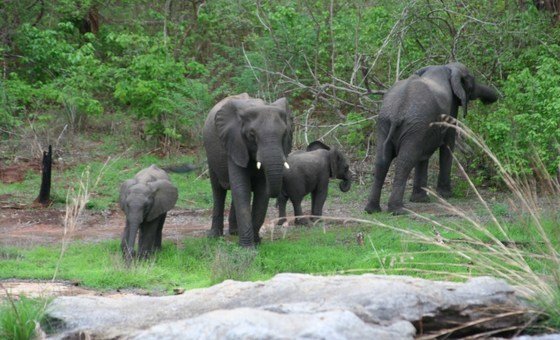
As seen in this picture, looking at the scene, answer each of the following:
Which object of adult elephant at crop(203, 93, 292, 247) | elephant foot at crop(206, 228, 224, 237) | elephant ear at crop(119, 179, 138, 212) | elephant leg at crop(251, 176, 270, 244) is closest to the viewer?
adult elephant at crop(203, 93, 292, 247)

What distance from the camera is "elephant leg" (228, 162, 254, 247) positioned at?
12172mm

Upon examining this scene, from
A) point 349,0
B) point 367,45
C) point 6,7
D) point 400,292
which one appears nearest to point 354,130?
point 367,45

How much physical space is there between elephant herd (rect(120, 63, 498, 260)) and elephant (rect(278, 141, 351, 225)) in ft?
0.05

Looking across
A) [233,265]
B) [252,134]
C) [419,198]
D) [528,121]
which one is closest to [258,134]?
[252,134]

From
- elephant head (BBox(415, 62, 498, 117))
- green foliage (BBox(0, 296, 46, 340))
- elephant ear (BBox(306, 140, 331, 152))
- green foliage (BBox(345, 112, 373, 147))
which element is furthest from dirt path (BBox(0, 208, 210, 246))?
green foliage (BBox(0, 296, 46, 340))

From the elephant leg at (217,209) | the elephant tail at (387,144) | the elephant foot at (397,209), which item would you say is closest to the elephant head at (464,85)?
the elephant tail at (387,144)

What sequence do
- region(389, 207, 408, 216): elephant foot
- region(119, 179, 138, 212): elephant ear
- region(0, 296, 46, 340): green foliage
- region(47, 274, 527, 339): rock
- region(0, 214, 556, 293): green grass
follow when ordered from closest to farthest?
region(47, 274, 527, 339): rock
region(0, 296, 46, 340): green foliage
region(0, 214, 556, 293): green grass
region(119, 179, 138, 212): elephant ear
region(389, 207, 408, 216): elephant foot

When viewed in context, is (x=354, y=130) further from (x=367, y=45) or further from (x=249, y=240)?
(x=249, y=240)

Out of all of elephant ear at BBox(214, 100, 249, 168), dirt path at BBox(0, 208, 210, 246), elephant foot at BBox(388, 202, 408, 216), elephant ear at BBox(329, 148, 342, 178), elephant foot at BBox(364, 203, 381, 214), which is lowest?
dirt path at BBox(0, 208, 210, 246)

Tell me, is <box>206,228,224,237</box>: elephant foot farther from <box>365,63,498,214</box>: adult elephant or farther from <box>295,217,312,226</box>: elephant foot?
<box>365,63,498,214</box>: adult elephant

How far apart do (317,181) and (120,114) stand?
33.1 ft

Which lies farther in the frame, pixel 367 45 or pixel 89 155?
pixel 89 155

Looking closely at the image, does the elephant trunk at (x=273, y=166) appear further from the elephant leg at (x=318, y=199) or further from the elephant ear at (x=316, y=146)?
the elephant ear at (x=316, y=146)

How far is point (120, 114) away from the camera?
2322cm
